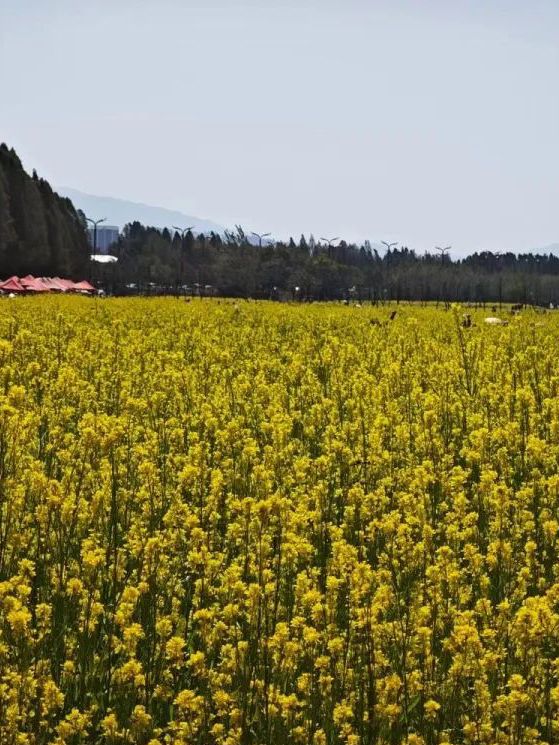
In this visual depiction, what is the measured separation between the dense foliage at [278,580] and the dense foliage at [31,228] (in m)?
67.5

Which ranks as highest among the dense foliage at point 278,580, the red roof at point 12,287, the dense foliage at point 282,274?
the dense foliage at point 282,274

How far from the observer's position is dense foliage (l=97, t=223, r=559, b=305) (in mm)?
141000

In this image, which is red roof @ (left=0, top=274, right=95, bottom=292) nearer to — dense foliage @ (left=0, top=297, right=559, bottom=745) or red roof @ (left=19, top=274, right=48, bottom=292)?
red roof @ (left=19, top=274, right=48, bottom=292)

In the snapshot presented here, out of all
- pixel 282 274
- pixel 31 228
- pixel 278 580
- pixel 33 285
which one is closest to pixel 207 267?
pixel 282 274

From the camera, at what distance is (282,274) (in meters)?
145

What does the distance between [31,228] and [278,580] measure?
7810 centimetres

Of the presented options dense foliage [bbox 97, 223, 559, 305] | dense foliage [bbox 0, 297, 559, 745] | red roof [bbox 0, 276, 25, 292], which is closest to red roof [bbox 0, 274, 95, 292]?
red roof [bbox 0, 276, 25, 292]

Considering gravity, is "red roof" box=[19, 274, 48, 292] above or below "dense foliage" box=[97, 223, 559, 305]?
below

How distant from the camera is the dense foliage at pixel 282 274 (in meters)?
141

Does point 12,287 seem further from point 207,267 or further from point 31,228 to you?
point 207,267

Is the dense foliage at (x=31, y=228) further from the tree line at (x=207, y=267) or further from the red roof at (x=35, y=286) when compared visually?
the red roof at (x=35, y=286)

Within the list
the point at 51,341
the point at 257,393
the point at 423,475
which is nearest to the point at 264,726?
the point at 423,475

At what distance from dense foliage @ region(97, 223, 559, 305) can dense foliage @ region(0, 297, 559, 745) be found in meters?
111

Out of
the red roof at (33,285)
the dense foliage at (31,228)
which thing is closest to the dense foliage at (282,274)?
the dense foliage at (31,228)
